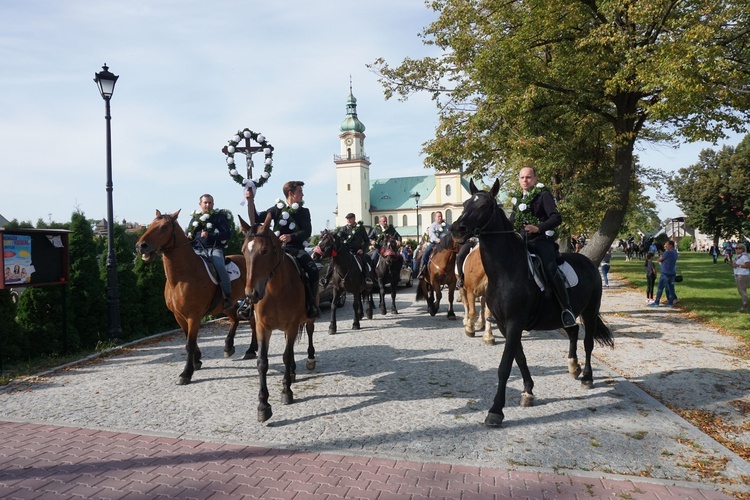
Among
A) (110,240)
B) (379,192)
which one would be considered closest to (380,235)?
(110,240)

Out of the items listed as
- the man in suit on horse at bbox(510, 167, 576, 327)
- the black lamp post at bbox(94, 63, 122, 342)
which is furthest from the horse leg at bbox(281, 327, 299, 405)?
the black lamp post at bbox(94, 63, 122, 342)

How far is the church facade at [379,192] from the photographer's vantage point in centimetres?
9969

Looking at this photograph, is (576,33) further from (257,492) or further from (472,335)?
(257,492)

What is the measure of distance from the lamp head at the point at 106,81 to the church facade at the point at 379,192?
88924 millimetres

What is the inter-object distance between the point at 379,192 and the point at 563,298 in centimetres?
10200

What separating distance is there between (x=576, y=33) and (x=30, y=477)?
1517 cm

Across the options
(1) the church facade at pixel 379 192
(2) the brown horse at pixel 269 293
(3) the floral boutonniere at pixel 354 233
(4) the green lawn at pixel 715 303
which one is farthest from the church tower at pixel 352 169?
(2) the brown horse at pixel 269 293

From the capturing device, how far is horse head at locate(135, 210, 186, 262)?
23.0 ft

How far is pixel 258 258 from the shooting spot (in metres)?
5.67

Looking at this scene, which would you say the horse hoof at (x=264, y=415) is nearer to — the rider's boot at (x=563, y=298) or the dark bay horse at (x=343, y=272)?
the rider's boot at (x=563, y=298)

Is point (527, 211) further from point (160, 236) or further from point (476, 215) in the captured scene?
point (160, 236)

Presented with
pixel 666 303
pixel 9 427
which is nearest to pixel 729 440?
pixel 9 427

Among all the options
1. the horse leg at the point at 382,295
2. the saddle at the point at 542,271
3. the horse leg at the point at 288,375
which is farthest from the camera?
the horse leg at the point at 382,295

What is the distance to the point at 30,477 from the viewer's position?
4.39 metres
